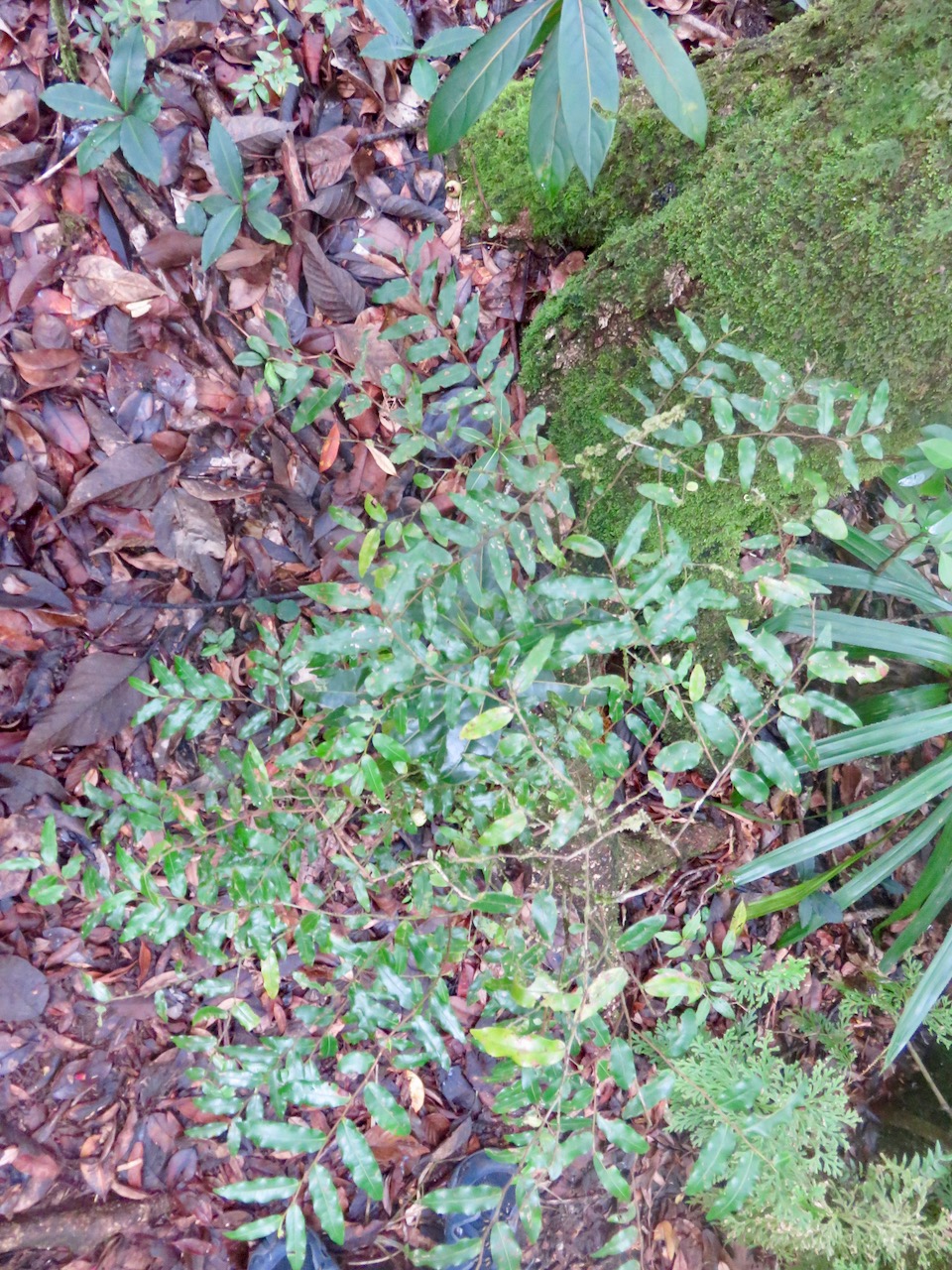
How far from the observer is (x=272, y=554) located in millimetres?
1864

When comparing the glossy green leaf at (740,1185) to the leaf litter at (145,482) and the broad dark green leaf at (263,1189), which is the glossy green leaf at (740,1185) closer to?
the broad dark green leaf at (263,1189)

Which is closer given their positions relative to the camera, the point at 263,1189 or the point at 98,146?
the point at 263,1189

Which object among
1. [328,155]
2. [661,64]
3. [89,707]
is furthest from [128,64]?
[89,707]

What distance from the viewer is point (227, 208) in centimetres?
165

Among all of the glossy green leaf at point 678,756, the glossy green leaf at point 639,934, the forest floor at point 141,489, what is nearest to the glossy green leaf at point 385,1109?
the glossy green leaf at point 639,934

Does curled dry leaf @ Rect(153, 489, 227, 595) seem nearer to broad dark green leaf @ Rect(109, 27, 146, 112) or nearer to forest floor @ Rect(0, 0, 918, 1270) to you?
forest floor @ Rect(0, 0, 918, 1270)

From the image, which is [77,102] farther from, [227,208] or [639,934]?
[639,934]

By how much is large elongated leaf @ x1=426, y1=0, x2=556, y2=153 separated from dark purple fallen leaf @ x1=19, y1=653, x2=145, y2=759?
1272 millimetres

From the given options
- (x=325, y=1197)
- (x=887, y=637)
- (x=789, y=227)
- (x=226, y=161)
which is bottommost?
(x=887, y=637)

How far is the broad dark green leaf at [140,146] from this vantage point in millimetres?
1527

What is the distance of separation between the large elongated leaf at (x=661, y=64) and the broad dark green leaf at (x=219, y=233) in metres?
0.91

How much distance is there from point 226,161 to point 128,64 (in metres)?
0.23

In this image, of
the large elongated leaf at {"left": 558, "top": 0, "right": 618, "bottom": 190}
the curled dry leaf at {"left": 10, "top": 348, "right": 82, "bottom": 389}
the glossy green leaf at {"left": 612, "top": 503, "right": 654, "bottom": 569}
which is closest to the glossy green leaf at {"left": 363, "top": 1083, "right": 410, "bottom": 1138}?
the glossy green leaf at {"left": 612, "top": 503, "right": 654, "bottom": 569}

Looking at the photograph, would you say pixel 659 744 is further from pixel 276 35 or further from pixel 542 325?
pixel 276 35
